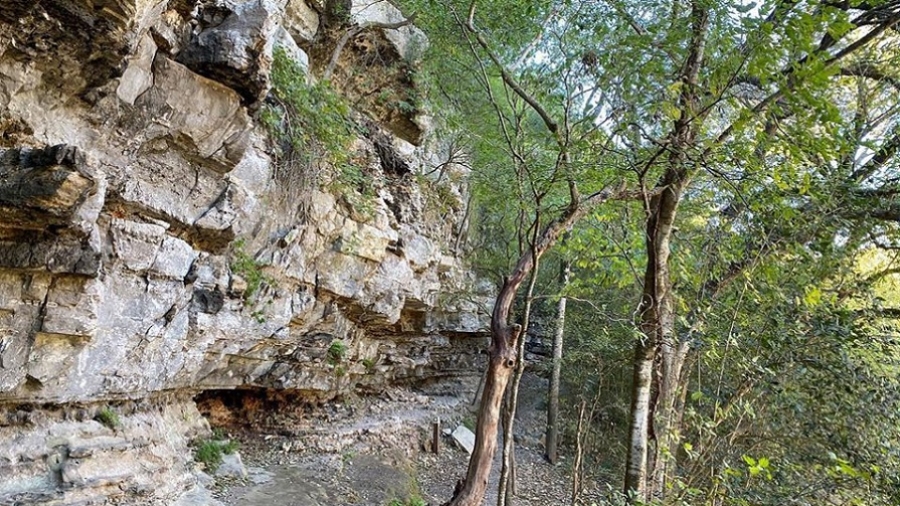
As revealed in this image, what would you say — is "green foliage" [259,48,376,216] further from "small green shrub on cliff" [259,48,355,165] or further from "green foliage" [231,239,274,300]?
"green foliage" [231,239,274,300]

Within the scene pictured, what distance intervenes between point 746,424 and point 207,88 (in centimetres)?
720

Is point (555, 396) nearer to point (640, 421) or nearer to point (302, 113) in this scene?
point (640, 421)

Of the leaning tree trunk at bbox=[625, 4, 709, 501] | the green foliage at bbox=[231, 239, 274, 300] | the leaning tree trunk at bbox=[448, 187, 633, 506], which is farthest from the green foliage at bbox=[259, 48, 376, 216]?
the leaning tree trunk at bbox=[625, 4, 709, 501]

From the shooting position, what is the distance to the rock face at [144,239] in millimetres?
4195

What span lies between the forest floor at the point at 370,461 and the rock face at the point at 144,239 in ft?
3.66

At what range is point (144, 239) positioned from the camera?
215 inches

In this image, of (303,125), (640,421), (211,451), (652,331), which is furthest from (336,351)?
(652,331)

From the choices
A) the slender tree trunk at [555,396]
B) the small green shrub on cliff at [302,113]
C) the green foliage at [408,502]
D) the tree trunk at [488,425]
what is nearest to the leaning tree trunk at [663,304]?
the tree trunk at [488,425]

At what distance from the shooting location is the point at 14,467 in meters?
4.41

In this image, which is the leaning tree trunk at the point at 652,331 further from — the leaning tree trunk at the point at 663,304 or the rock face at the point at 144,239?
the rock face at the point at 144,239

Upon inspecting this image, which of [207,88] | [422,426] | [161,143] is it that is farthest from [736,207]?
[422,426]

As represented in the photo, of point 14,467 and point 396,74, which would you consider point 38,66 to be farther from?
point 396,74

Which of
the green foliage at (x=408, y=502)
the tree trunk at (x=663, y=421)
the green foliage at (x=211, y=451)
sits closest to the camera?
the tree trunk at (x=663, y=421)

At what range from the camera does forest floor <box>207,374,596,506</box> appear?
718 centimetres
